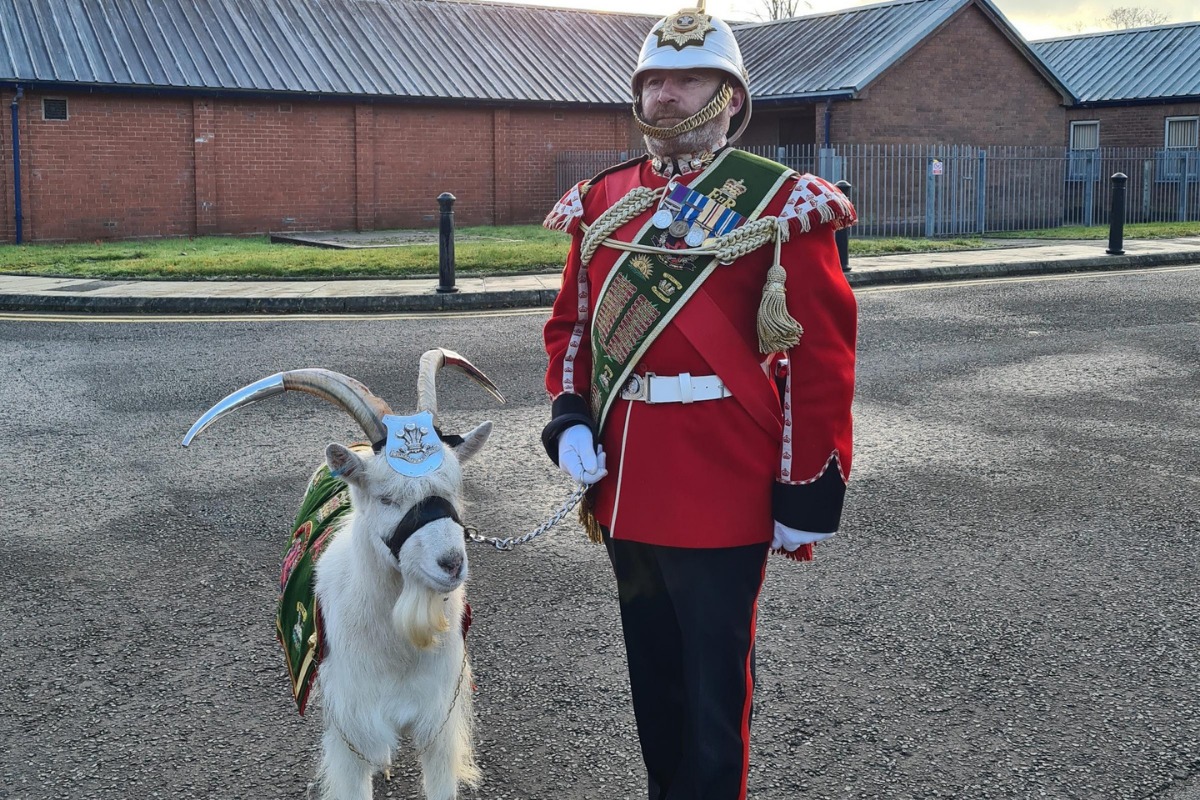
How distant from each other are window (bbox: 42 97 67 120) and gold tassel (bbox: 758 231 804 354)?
2472 centimetres

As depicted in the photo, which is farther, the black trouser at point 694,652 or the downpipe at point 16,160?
the downpipe at point 16,160

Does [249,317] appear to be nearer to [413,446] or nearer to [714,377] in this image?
[413,446]

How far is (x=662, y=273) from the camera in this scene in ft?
9.80

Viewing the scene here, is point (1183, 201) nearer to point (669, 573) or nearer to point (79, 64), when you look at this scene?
point (79, 64)

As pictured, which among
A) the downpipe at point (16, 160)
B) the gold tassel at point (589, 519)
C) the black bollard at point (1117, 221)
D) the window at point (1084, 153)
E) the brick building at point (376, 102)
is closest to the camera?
the gold tassel at point (589, 519)

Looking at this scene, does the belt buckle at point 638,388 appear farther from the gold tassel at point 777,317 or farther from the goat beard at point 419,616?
the goat beard at point 419,616

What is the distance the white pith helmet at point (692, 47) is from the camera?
2887mm

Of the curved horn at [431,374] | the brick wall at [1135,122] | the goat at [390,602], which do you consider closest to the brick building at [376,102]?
the brick wall at [1135,122]

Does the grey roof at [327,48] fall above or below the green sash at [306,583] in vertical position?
above

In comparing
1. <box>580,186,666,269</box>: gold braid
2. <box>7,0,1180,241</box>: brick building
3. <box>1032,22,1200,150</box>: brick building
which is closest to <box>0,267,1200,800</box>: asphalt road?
<box>580,186,666,269</box>: gold braid

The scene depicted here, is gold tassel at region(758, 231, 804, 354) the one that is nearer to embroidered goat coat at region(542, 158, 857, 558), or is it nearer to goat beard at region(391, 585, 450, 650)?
embroidered goat coat at region(542, 158, 857, 558)

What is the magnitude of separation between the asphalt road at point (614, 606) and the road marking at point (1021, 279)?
5961 millimetres

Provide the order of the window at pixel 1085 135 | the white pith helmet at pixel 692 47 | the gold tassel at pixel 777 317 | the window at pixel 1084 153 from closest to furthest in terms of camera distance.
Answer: the gold tassel at pixel 777 317
the white pith helmet at pixel 692 47
the window at pixel 1084 153
the window at pixel 1085 135

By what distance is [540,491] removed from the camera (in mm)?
6664
